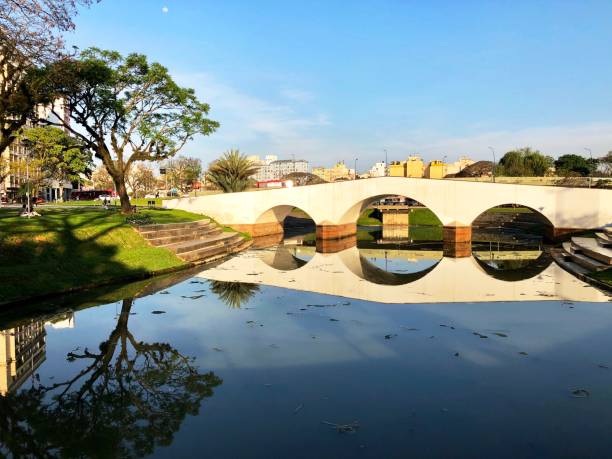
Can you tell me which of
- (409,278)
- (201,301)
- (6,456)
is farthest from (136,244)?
(6,456)

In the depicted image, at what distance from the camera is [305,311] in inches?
609

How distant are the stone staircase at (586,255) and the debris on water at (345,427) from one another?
62.2ft

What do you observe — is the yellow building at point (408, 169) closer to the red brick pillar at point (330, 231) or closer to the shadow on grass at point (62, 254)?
the red brick pillar at point (330, 231)

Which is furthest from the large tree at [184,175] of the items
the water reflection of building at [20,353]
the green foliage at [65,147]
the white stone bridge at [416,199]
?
the water reflection of building at [20,353]

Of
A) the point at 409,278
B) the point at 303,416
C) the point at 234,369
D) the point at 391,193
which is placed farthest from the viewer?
the point at 391,193

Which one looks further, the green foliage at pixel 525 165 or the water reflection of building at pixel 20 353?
the green foliage at pixel 525 165

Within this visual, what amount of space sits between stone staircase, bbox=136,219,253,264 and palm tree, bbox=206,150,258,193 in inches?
524

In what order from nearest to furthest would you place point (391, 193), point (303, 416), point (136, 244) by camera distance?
point (303, 416)
point (136, 244)
point (391, 193)

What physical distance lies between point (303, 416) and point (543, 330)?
8.66m

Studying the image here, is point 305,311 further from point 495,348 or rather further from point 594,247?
point 594,247

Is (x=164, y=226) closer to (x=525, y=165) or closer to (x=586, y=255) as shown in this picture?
(x=586, y=255)

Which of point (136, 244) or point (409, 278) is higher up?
point (136, 244)

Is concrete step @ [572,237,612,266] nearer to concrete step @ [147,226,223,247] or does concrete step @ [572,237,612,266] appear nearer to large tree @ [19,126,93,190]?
concrete step @ [147,226,223,247]

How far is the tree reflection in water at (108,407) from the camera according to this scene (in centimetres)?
682
